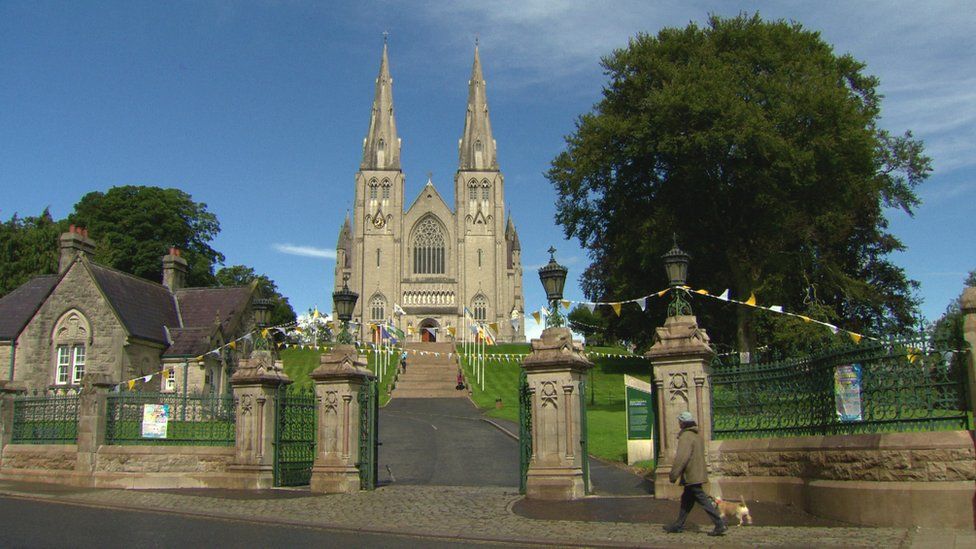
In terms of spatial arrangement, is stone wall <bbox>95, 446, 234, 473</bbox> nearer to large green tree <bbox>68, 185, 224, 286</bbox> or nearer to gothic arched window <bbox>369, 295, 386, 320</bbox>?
large green tree <bbox>68, 185, 224, 286</bbox>

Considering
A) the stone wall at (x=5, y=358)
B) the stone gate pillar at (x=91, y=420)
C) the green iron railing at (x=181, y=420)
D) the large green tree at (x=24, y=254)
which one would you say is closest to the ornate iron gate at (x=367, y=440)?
the green iron railing at (x=181, y=420)

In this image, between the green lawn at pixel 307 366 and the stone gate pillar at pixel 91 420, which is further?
the green lawn at pixel 307 366

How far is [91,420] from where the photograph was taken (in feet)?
58.5

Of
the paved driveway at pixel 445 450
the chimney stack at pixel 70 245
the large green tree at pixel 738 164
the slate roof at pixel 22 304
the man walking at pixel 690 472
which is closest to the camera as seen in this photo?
the man walking at pixel 690 472

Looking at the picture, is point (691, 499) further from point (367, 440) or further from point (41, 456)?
point (41, 456)

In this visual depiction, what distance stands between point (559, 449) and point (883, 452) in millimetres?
5319

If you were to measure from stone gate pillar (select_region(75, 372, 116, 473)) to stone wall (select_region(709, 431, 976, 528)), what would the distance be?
13683 mm

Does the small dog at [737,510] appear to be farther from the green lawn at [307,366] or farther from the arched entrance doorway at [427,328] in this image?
the arched entrance doorway at [427,328]

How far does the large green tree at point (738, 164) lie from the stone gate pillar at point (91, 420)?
70.9ft

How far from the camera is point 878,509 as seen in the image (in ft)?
31.7

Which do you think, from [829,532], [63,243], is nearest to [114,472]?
[829,532]

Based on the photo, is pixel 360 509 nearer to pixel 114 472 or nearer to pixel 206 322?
pixel 114 472

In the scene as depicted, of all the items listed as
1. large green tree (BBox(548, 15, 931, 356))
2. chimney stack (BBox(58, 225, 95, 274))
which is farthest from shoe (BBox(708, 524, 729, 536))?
chimney stack (BBox(58, 225, 95, 274))

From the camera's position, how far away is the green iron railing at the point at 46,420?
1853 cm
